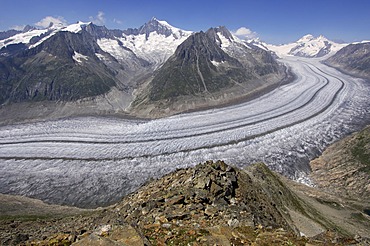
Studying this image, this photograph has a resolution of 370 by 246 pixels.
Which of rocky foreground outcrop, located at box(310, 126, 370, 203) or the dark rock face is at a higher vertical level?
the dark rock face

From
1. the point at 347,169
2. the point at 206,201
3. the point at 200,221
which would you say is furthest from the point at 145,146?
the point at 200,221

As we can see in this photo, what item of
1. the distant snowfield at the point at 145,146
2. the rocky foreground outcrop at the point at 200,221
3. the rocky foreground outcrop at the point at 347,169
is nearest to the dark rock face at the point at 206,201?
the rocky foreground outcrop at the point at 200,221

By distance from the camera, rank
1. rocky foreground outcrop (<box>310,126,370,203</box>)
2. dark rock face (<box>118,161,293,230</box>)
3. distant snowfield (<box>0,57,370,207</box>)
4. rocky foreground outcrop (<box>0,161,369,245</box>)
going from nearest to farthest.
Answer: rocky foreground outcrop (<box>0,161,369,245</box>), dark rock face (<box>118,161,293,230</box>), rocky foreground outcrop (<box>310,126,370,203</box>), distant snowfield (<box>0,57,370,207</box>)

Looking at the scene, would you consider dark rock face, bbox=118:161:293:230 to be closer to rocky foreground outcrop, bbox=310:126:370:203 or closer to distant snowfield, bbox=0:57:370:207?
rocky foreground outcrop, bbox=310:126:370:203

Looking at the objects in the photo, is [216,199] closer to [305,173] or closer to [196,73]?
[305,173]

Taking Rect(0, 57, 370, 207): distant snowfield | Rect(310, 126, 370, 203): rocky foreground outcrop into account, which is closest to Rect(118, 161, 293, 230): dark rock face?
Rect(310, 126, 370, 203): rocky foreground outcrop

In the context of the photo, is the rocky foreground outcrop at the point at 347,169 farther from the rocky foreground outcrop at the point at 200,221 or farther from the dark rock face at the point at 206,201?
the dark rock face at the point at 206,201

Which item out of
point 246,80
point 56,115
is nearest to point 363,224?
point 56,115
